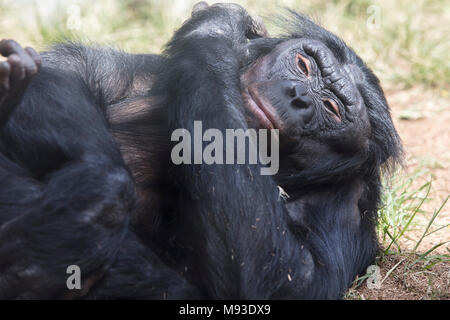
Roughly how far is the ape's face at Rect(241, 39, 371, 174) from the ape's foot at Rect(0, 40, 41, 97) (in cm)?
141

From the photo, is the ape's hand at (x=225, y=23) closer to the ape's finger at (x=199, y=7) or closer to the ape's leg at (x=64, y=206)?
the ape's finger at (x=199, y=7)

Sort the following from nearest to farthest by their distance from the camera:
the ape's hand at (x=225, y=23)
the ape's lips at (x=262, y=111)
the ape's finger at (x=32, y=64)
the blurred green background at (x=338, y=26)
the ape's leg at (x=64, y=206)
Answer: the ape's leg at (x=64, y=206) < the ape's finger at (x=32, y=64) < the ape's lips at (x=262, y=111) < the ape's hand at (x=225, y=23) < the blurred green background at (x=338, y=26)

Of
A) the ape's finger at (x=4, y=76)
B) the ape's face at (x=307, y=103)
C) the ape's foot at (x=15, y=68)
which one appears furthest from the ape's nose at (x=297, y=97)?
the ape's finger at (x=4, y=76)

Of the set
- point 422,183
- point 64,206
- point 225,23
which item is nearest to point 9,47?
point 64,206

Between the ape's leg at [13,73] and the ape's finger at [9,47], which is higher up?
the ape's finger at [9,47]

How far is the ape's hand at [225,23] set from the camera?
14.1ft

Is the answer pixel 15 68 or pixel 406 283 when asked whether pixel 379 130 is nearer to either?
pixel 406 283

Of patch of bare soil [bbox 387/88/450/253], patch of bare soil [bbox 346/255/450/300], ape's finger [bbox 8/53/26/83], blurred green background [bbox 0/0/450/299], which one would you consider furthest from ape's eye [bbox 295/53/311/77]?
blurred green background [bbox 0/0/450/299]

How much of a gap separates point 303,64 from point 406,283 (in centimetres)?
168

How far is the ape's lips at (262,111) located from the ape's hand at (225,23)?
552mm

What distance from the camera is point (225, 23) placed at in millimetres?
4457

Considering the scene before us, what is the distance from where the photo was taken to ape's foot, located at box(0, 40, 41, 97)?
10.4ft

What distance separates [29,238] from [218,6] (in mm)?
2403
